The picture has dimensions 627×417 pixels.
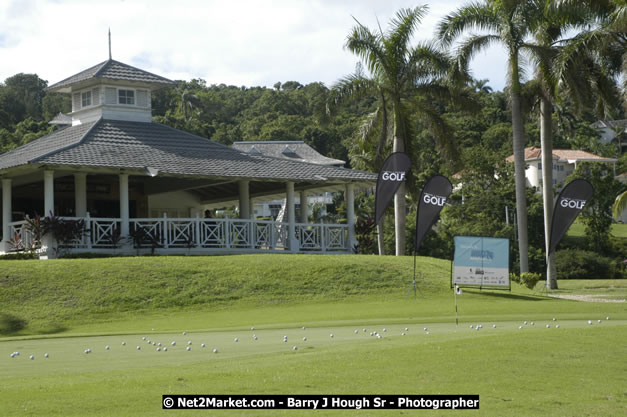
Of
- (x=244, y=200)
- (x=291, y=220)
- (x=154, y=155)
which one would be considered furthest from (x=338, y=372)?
(x=244, y=200)

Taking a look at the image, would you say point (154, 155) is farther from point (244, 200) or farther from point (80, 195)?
point (244, 200)

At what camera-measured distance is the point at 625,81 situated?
109ft

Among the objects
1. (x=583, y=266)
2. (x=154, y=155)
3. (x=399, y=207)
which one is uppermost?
(x=154, y=155)

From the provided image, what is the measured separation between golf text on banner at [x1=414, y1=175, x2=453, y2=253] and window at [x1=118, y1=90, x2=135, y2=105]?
52.7 feet

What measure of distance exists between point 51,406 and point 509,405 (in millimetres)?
4427

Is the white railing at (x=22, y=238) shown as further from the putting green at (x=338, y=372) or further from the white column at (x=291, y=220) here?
the putting green at (x=338, y=372)

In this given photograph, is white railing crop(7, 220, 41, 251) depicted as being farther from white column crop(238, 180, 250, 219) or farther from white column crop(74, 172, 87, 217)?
white column crop(238, 180, 250, 219)

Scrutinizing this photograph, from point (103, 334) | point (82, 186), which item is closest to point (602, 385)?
point (103, 334)

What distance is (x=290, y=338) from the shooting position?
1541cm

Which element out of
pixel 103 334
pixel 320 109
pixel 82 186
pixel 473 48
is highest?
pixel 473 48

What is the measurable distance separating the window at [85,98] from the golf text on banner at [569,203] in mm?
19776

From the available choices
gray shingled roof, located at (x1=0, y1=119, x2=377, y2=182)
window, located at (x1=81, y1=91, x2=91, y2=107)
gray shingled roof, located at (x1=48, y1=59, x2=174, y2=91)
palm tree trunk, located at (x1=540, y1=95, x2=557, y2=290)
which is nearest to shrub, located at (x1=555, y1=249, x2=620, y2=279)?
palm tree trunk, located at (x1=540, y1=95, x2=557, y2=290)

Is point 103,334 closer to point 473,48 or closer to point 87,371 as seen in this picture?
point 87,371

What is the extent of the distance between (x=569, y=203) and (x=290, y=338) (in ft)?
56.5
